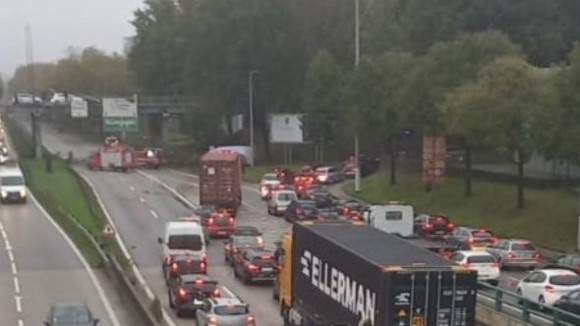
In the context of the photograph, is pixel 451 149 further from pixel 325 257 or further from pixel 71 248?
pixel 325 257

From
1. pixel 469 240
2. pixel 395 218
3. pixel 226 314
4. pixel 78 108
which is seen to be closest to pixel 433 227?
pixel 395 218

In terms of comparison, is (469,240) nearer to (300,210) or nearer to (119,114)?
(300,210)

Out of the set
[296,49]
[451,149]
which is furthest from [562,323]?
[296,49]

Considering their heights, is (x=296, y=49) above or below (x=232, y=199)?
above

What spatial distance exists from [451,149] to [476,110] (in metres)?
27.4

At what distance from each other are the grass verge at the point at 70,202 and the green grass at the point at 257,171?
13.7m

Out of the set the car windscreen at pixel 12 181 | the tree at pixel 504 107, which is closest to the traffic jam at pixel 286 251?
the tree at pixel 504 107

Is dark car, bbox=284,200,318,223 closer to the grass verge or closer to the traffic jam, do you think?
the traffic jam

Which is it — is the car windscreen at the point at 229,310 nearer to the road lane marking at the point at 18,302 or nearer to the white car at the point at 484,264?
the road lane marking at the point at 18,302

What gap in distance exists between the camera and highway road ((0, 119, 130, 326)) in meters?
38.0

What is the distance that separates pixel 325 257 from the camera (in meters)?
28.3

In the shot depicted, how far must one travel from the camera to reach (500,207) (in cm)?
6153

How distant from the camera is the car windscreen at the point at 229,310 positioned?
30719 mm

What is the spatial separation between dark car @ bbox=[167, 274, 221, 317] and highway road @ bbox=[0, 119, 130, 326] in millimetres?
1609
